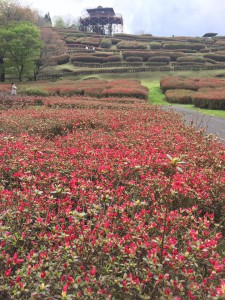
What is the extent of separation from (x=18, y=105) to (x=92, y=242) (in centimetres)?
1338

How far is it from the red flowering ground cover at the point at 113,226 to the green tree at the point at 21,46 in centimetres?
2739

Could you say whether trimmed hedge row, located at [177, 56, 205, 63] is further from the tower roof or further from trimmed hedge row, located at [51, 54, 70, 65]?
the tower roof

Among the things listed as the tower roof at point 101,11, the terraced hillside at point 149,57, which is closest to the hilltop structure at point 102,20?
the tower roof at point 101,11

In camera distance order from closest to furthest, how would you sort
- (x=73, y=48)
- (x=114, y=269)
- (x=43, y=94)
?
(x=114, y=269) → (x=43, y=94) → (x=73, y=48)

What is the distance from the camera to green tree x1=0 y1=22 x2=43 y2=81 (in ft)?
98.5

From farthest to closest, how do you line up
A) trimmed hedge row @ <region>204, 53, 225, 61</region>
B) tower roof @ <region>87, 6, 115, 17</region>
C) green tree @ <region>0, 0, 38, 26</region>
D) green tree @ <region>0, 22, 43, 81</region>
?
tower roof @ <region>87, 6, 115, 17</region> < trimmed hedge row @ <region>204, 53, 225, 61</region> < green tree @ <region>0, 0, 38, 26</region> < green tree @ <region>0, 22, 43, 81</region>

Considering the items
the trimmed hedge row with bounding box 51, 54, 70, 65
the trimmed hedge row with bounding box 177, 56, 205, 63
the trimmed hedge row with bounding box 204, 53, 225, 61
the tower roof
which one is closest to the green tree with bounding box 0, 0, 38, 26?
the trimmed hedge row with bounding box 51, 54, 70, 65

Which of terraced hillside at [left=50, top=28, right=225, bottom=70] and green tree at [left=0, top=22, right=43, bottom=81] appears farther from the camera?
terraced hillside at [left=50, top=28, right=225, bottom=70]

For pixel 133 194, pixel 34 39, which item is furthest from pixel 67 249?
pixel 34 39

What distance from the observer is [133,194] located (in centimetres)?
380

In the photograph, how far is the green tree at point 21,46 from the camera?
98.5 ft

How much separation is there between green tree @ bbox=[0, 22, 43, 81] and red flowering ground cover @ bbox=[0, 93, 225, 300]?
27.4 metres

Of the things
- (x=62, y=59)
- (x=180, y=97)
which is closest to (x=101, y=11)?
(x=62, y=59)

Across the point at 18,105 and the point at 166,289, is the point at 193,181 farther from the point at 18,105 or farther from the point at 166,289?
the point at 18,105
